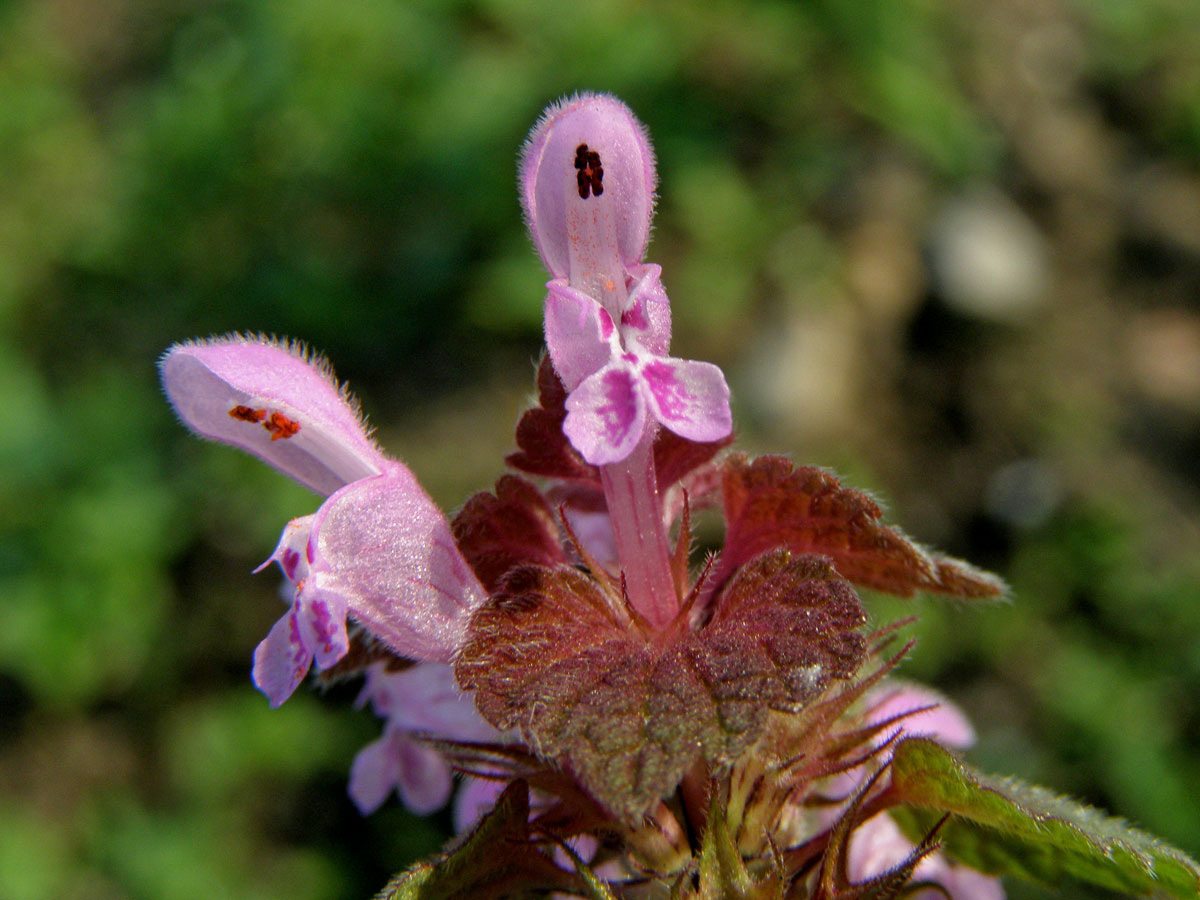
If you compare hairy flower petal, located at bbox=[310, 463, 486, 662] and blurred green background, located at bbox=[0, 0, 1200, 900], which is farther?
blurred green background, located at bbox=[0, 0, 1200, 900]

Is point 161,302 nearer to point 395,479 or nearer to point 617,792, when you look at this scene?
point 395,479

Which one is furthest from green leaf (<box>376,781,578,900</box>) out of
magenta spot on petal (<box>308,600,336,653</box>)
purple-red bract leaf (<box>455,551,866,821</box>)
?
magenta spot on petal (<box>308,600,336,653</box>)

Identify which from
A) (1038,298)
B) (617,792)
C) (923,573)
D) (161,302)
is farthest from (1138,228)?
(617,792)

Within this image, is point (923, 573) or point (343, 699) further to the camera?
point (343, 699)

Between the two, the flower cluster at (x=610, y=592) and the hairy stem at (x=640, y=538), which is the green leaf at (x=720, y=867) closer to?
the flower cluster at (x=610, y=592)

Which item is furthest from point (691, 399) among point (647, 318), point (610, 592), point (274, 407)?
point (274, 407)

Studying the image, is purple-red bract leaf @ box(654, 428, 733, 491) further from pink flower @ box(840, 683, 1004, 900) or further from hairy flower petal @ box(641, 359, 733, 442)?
A: pink flower @ box(840, 683, 1004, 900)

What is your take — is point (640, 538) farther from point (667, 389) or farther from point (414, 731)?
point (414, 731)
